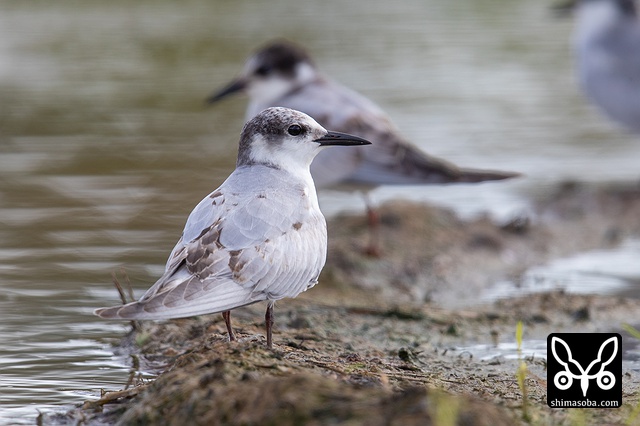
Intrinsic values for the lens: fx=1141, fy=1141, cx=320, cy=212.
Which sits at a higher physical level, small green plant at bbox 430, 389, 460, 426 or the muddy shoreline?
small green plant at bbox 430, 389, 460, 426

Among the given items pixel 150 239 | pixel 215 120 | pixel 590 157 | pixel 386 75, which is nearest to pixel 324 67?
pixel 386 75

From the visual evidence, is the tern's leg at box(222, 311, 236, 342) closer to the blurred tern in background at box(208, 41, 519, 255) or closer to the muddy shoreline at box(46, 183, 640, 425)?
the muddy shoreline at box(46, 183, 640, 425)

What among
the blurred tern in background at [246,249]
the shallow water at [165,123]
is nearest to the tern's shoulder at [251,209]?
the blurred tern in background at [246,249]

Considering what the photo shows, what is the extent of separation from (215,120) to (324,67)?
7.90 feet

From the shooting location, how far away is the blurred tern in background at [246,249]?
387 cm

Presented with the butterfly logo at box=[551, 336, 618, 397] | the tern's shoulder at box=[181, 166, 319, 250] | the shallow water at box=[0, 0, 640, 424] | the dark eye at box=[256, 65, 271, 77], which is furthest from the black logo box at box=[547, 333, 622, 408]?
the dark eye at box=[256, 65, 271, 77]

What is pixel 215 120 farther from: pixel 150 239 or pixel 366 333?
pixel 366 333

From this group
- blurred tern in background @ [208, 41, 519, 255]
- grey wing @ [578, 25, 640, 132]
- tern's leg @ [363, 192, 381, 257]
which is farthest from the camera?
grey wing @ [578, 25, 640, 132]

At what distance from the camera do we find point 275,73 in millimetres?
8578

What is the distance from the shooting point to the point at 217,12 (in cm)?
1814

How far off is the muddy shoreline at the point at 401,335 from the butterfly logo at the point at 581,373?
11 cm

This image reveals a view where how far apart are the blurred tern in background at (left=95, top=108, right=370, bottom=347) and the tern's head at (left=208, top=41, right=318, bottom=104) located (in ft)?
12.7

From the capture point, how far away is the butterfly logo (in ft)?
13.6

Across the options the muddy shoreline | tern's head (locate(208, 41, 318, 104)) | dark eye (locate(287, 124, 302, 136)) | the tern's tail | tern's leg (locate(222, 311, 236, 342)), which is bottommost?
the muddy shoreline
